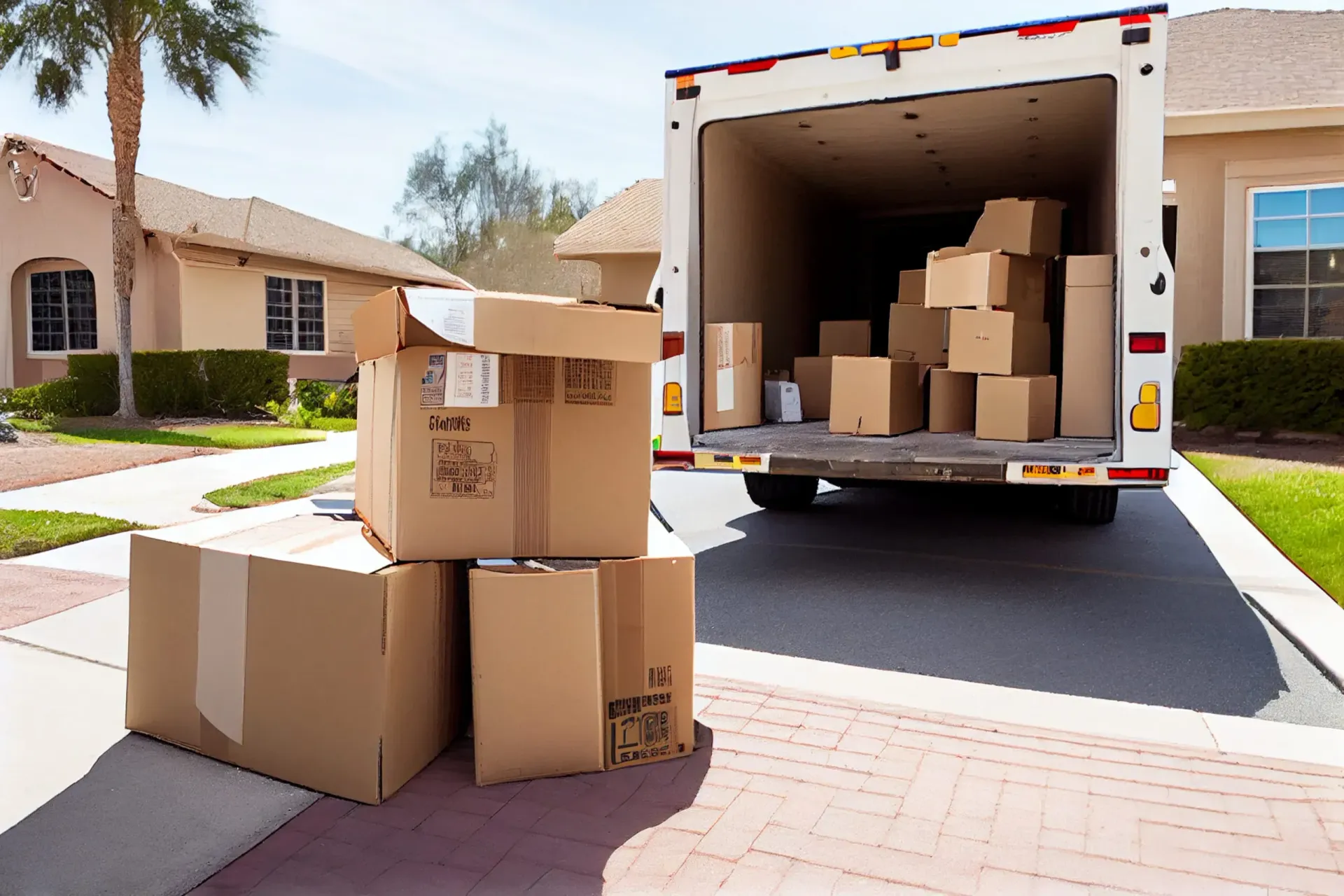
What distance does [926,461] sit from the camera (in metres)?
5.57

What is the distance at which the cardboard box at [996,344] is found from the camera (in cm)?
638

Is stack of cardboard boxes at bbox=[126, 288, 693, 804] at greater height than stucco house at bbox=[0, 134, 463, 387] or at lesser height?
lesser

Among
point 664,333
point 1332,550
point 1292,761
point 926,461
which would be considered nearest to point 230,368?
point 664,333

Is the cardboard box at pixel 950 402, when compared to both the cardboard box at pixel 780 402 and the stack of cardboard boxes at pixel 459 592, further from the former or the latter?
the stack of cardboard boxes at pixel 459 592

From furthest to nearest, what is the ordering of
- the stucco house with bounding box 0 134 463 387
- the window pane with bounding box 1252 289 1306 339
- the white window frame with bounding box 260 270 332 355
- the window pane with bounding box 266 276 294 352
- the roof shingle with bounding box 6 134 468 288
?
the window pane with bounding box 266 276 294 352, the white window frame with bounding box 260 270 332 355, the stucco house with bounding box 0 134 463 387, the roof shingle with bounding box 6 134 468 288, the window pane with bounding box 1252 289 1306 339

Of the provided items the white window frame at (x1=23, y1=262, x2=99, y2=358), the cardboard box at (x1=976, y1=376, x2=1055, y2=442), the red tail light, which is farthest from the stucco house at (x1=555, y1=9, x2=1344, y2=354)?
the white window frame at (x1=23, y1=262, x2=99, y2=358)

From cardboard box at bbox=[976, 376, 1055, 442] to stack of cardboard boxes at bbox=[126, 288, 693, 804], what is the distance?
336 centimetres

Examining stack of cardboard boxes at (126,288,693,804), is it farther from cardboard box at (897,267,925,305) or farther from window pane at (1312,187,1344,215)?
window pane at (1312,187,1344,215)

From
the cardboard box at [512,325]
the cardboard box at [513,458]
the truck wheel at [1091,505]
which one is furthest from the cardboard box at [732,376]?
the cardboard box at [512,325]

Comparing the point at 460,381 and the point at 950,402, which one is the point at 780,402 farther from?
the point at 460,381

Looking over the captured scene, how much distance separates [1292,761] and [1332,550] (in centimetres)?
372

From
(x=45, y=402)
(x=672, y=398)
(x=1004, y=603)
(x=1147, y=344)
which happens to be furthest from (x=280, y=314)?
(x=1147, y=344)

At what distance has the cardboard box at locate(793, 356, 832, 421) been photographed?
8.06 m

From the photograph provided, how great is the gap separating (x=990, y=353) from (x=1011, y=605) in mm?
1644
